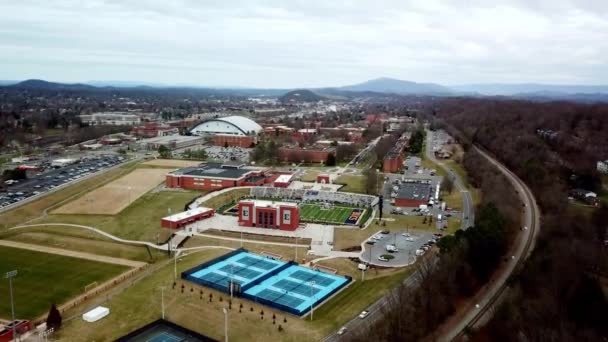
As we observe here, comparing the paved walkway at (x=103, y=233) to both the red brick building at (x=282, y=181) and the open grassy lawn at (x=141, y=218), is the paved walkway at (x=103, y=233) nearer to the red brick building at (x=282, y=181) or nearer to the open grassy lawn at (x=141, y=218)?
the open grassy lawn at (x=141, y=218)

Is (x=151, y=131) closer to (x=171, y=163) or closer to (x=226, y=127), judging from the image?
(x=226, y=127)

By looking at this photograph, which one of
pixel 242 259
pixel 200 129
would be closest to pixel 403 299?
pixel 242 259

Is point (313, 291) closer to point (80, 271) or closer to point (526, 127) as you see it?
point (80, 271)

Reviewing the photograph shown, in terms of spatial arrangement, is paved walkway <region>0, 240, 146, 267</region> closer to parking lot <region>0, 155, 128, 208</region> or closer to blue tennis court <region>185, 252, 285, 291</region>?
blue tennis court <region>185, 252, 285, 291</region>


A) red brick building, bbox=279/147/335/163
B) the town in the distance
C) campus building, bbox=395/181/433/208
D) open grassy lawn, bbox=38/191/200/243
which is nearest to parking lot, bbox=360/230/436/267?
the town in the distance

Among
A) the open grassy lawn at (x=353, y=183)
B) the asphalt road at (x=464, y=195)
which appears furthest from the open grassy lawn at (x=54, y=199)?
the asphalt road at (x=464, y=195)
